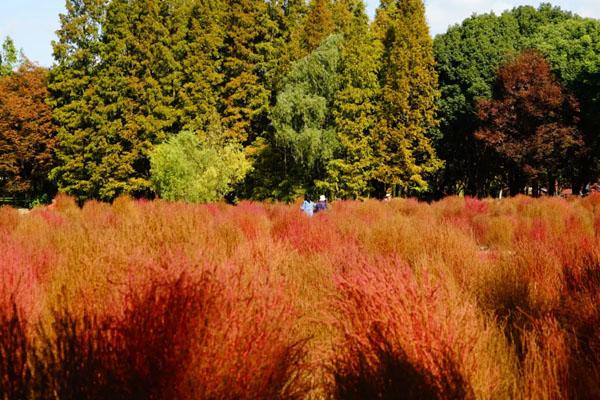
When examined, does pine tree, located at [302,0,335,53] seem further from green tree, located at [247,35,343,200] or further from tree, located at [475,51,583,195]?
tree, located at [475,51,583,195]

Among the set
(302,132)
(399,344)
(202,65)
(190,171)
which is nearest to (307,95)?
(302,132)

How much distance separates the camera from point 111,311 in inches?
128

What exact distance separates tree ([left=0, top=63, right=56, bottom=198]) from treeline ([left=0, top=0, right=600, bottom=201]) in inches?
43.1

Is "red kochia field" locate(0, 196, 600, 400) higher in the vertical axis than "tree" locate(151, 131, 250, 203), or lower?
lower

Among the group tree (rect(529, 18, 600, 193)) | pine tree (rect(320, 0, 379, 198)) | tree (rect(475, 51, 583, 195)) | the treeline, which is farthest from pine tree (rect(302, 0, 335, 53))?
tree (rect(529, 18, 600, 193))

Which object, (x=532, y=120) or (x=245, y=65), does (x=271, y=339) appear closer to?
(x=245, y=65)

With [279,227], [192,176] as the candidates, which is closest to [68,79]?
[192,176]

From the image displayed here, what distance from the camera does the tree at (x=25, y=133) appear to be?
117ft

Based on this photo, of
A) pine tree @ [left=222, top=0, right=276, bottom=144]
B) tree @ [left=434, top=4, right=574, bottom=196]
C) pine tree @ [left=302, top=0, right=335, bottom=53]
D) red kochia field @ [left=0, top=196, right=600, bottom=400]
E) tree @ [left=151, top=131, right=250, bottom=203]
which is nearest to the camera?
red kochia field @ [left=0, top=196, right=600, bottom=400]

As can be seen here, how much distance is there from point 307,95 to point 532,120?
13.6 metres

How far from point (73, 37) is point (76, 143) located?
6777 mm

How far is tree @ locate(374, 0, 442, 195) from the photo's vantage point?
30.8 meters

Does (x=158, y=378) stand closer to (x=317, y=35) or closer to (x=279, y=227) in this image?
(x=279, y=227)

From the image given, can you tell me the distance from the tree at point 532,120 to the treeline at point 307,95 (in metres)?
0.09
